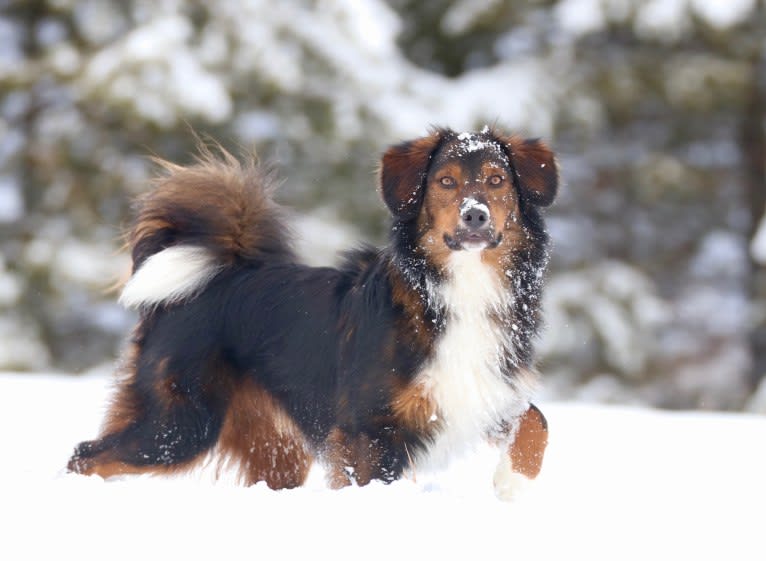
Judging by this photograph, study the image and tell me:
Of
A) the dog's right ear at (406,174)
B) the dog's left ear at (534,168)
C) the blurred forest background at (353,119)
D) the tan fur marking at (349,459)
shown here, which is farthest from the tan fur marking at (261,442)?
the blurred forest background at (353,119)

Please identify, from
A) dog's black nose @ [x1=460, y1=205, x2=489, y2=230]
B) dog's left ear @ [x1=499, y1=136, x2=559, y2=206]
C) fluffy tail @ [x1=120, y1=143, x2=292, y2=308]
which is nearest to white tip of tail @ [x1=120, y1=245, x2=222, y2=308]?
fluffy tail @ [x1=120, y1=143, x2=292, y2=308]

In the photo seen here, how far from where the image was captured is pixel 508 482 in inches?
192

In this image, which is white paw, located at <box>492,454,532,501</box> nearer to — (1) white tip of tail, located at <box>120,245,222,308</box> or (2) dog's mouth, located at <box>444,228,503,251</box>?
(2) dog's mouth, located at <box>444,228,503,251</box>

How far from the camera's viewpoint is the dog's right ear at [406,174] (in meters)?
5.02

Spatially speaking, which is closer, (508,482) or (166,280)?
(508,482)

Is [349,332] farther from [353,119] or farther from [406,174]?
[353,119]

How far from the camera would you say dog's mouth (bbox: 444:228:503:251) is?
4.77 meters

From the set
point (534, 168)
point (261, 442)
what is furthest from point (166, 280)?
point (534, 168)

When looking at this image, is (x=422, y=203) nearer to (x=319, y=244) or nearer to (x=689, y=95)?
(x=319, y=244)

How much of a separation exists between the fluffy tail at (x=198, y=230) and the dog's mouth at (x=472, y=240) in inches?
45.4

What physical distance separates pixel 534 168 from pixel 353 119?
31.3ft

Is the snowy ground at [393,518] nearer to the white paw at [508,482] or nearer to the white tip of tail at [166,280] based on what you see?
the white paw at [508,482]

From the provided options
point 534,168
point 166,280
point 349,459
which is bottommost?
point 349,459

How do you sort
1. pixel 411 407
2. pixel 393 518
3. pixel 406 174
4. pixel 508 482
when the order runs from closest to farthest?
pixel 393 518 < pixel 411 407 < pixel 508 482 < pixel 406 174
